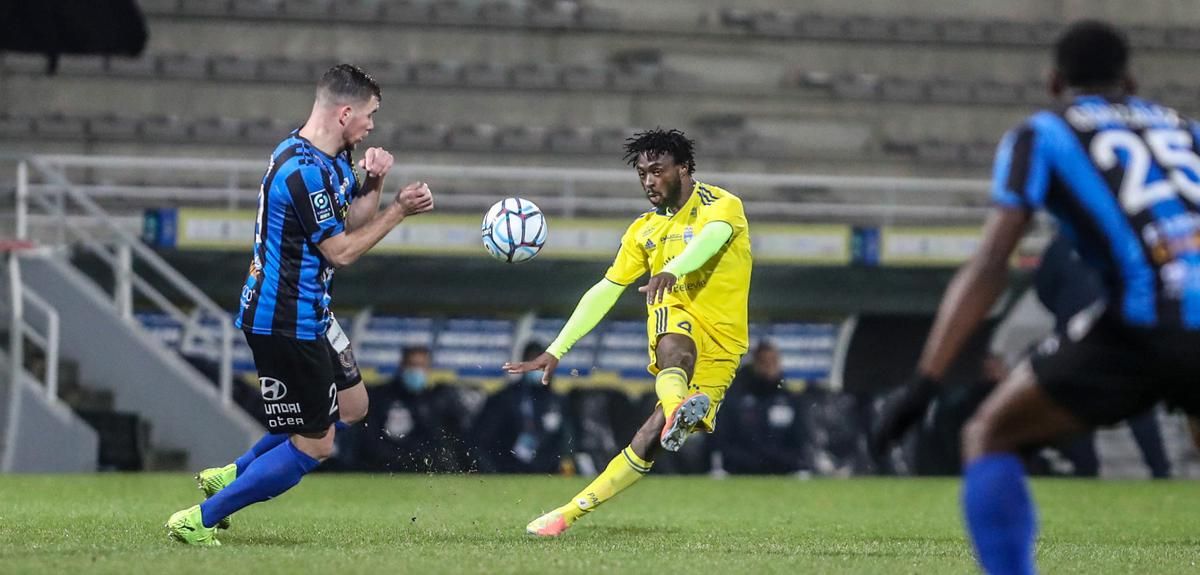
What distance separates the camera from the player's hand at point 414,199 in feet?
23.9

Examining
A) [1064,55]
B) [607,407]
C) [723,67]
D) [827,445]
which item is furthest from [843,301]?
[1064,55]

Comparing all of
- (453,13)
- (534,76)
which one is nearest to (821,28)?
(534,76)

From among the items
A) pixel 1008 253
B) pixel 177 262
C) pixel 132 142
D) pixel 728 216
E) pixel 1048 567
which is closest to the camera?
pixel 1008 253

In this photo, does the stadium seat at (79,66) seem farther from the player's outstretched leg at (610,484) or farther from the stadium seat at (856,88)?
the player's outstretched leg at (610,484)

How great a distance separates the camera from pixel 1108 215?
481 centimetres

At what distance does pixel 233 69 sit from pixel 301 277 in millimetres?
16069

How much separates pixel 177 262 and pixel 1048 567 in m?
12.9

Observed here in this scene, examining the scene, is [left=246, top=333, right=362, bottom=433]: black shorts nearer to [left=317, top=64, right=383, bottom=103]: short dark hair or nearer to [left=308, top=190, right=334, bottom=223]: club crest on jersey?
[left=308, top=190, right=334, bottom=223]: club crest on jersey

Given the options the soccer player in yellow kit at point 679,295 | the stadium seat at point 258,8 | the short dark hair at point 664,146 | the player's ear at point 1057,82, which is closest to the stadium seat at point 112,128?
the stadium seat at point 258,8

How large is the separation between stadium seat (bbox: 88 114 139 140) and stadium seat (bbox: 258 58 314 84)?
1.90m

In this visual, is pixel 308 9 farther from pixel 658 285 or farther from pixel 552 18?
pixel 658 285

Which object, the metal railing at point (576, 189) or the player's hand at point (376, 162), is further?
the metal railing at point (576, 189)

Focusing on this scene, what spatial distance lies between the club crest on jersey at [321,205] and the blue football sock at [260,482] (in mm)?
1037

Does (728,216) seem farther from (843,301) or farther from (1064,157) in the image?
(843,301)
